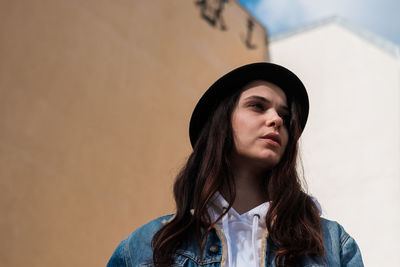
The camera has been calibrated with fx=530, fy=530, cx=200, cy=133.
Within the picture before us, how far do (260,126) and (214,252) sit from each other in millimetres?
474

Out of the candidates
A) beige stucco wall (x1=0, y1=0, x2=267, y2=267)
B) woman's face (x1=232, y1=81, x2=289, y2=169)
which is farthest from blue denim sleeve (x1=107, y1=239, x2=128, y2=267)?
beige stucco wall (x1=0, y1=0, x2=267, y2=267)

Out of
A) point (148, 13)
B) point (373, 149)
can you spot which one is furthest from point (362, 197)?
point (148, 13)

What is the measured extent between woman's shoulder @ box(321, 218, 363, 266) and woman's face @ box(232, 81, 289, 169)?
293mm

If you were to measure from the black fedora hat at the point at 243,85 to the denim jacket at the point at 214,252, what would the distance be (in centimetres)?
47

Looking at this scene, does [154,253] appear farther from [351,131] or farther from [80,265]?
[351,131]

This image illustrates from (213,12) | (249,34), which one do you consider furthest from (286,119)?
(249,34)

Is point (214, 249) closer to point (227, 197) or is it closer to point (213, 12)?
point (227, 197)

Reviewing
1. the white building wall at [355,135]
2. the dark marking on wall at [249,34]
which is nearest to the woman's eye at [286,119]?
the white building wall at [355,135]

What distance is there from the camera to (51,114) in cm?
477

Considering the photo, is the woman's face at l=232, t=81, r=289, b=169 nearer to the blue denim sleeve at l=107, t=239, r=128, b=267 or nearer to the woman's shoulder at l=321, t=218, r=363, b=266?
the woman's shoulder at l=321, t=218, r=363, b=266

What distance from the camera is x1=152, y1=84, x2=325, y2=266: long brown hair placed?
1.62 metres

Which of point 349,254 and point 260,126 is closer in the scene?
point 349,254

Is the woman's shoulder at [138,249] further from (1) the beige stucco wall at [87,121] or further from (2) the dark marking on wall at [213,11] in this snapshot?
(2) the dark marking on wall at [213,11]

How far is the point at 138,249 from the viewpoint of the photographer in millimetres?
1733
